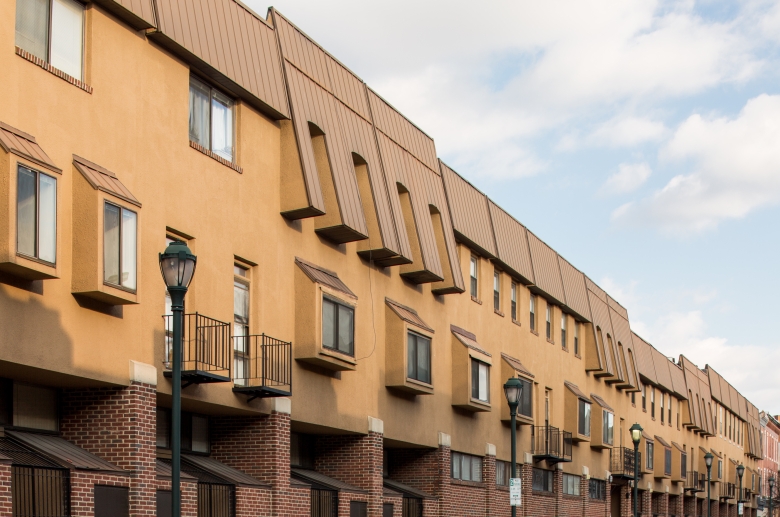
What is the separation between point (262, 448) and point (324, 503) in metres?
3.06

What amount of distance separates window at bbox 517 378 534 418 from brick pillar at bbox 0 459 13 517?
25.5m

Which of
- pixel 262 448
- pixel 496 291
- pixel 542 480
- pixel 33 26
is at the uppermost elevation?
pixel 33 26

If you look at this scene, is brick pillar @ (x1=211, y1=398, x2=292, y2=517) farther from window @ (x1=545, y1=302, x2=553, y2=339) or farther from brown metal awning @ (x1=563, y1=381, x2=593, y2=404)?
brown metal awning @ (x1=563, y1=381, x2=593, y2=404)

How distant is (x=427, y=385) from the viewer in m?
31.3

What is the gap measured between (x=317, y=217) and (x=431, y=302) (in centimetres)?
832

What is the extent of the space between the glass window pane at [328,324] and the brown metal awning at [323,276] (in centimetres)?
43

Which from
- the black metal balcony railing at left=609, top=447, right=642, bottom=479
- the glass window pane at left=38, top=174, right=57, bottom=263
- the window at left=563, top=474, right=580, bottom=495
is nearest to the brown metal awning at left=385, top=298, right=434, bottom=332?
the glass window pane at left=38, top=174, right=57, bottom=263

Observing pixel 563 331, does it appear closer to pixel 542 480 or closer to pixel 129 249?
pixel 542 480

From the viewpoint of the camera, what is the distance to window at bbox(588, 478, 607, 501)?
2044 inches

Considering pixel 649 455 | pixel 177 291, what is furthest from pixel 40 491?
pixel 649 455

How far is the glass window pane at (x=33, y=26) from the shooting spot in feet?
57.9

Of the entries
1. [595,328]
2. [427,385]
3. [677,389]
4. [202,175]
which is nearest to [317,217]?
[202,175]

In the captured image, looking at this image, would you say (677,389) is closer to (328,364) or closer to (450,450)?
(450,450)

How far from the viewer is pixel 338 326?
2603cm
